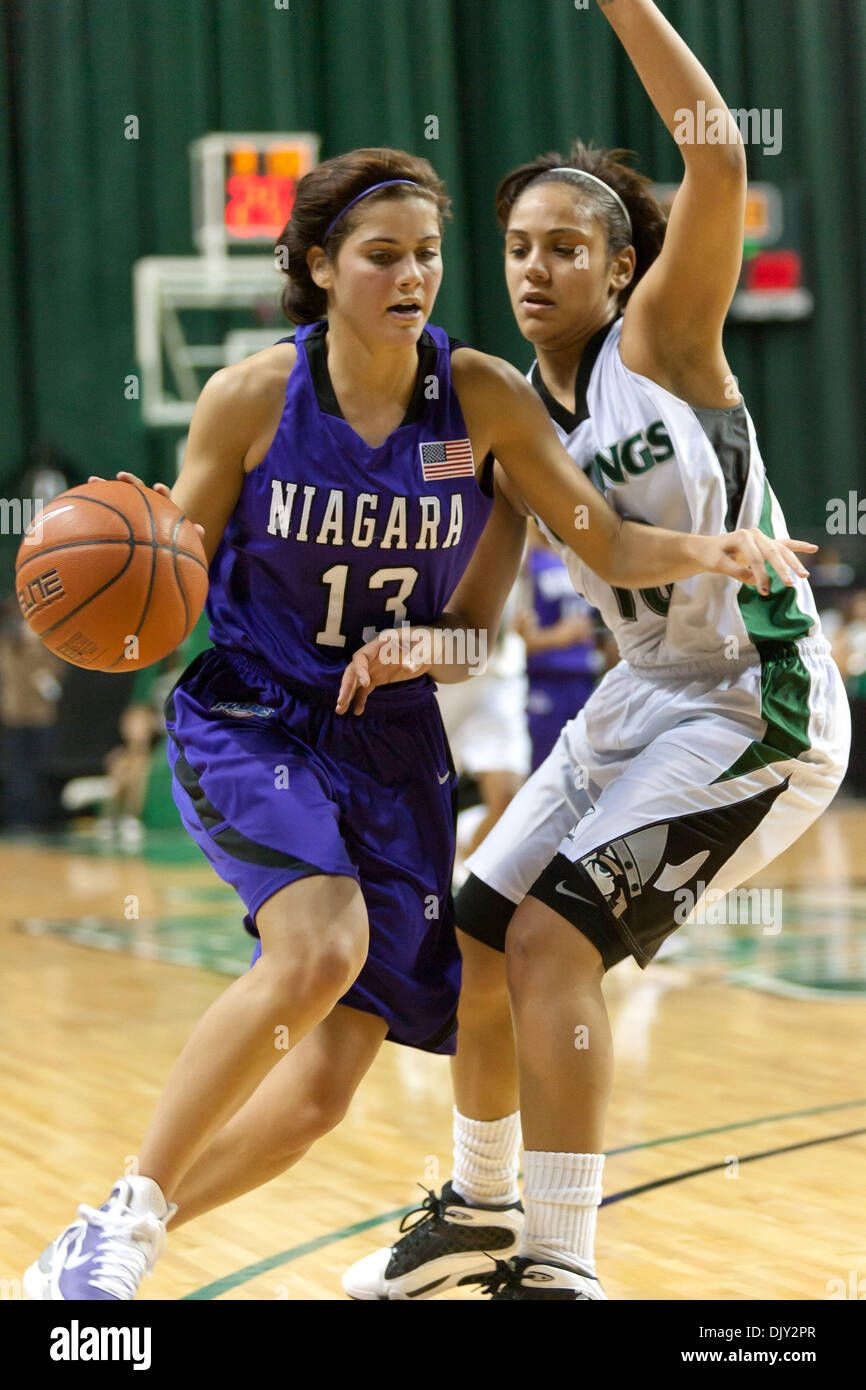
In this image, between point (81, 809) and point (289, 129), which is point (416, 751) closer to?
point (81, 809)

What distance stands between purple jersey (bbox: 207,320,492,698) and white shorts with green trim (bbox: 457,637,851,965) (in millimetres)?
463

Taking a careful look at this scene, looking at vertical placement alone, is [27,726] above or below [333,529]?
below

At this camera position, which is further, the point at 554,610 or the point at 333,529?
the point at 554,610

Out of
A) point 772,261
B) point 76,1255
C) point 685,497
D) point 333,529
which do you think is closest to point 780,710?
point 685,497

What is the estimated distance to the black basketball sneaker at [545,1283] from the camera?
293 cm

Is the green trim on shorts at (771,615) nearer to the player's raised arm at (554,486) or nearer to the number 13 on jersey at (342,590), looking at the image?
the player's raised arm at (554,486)

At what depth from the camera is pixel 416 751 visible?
318 centimetres

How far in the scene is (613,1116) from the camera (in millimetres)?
4805

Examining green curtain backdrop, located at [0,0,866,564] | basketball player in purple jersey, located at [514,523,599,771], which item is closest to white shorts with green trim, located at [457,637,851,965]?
basketball player in purple jersey, located at [514,523,599,771]

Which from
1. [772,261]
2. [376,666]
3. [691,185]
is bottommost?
[376,666]

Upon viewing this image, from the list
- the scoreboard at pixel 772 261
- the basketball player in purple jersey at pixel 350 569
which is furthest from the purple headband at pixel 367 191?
the scoreboard at pixel 772 261

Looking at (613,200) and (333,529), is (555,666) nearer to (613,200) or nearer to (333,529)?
(613,200)

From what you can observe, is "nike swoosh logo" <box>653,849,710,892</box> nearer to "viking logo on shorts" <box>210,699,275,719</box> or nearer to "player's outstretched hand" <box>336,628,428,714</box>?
"player's outstretched hand" <box>336,628,428,714</box>

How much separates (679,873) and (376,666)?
0.64m
